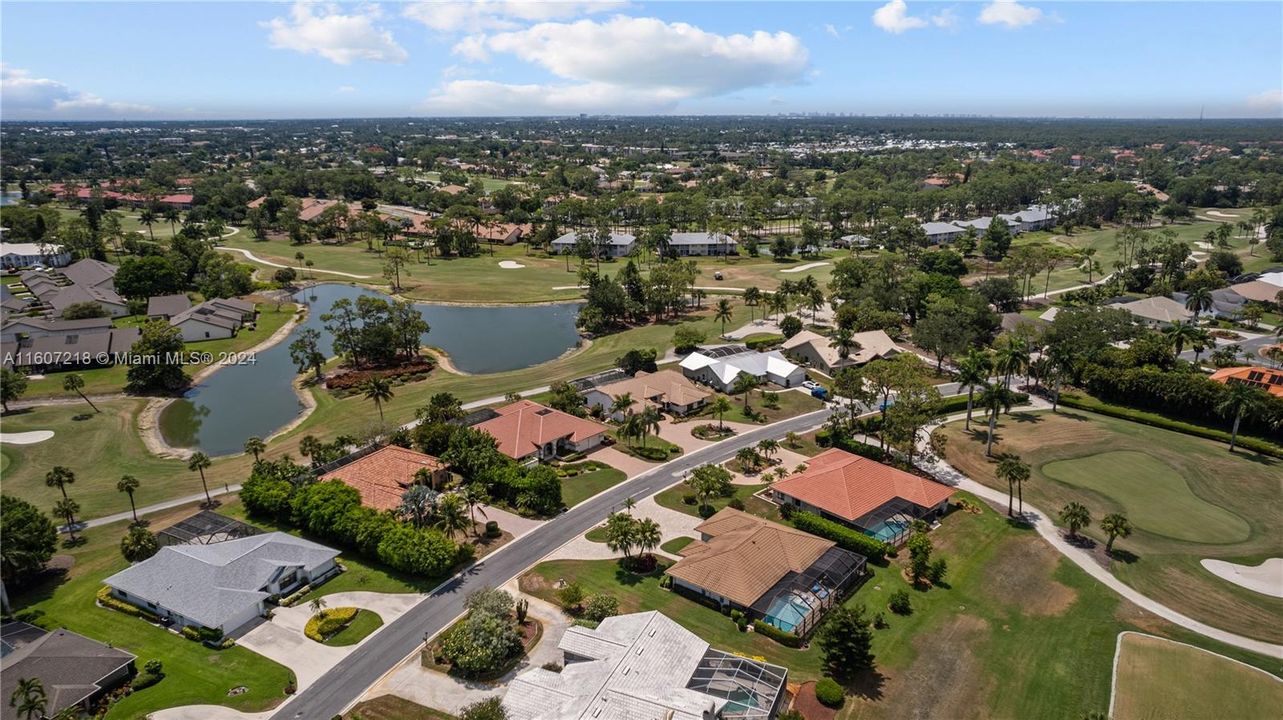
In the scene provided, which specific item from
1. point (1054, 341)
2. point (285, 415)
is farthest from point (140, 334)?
point (1054, 341)

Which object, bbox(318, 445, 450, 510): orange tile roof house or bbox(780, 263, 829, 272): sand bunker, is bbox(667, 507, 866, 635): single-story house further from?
bbox(780, 263, 829, 272): sand bunker

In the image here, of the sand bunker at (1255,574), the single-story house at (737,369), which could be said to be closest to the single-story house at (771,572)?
the sand bunker at (1255,574)

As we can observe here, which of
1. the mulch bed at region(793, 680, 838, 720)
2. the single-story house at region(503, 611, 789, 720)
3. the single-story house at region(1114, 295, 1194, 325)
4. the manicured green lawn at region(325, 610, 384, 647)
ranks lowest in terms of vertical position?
the mulch bed at region(793, 680, 838, 720)

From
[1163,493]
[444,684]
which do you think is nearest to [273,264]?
[444,684]

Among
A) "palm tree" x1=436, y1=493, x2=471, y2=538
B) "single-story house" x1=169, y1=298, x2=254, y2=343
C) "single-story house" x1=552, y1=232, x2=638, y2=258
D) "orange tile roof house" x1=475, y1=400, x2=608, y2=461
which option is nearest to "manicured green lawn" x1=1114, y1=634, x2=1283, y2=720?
"palm tree" x1=436, y1=493, x2=471, y2=538

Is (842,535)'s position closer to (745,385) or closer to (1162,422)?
(745,385)

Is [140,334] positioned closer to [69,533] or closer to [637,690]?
[69,533]
